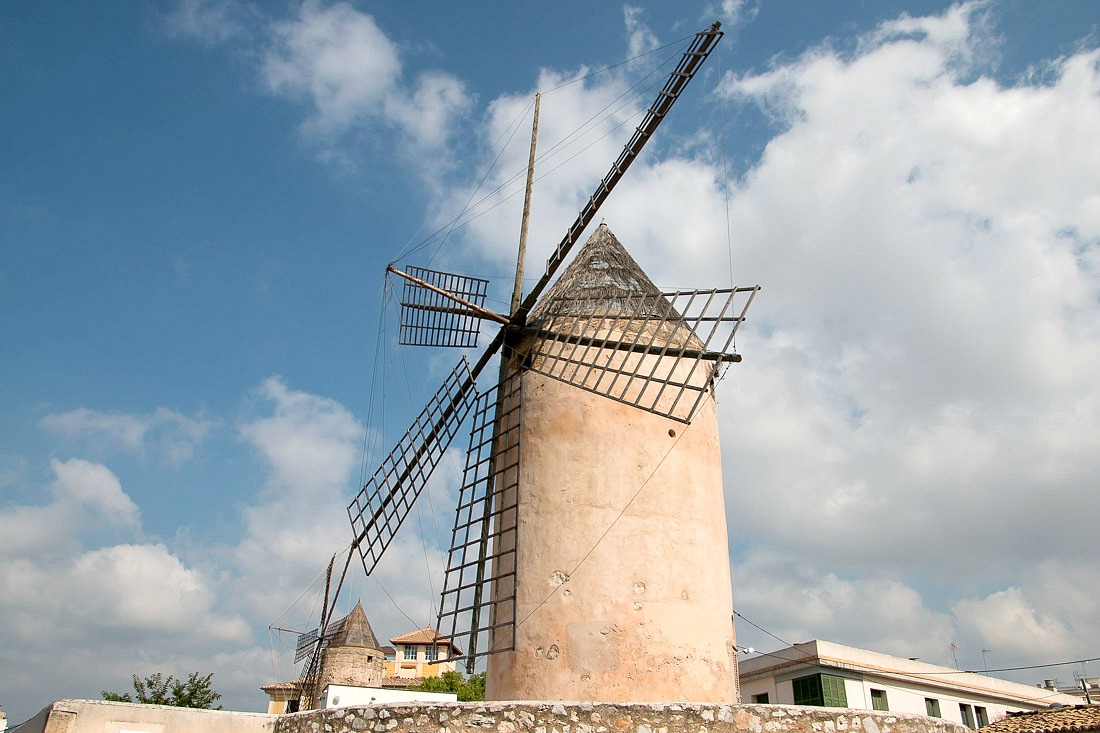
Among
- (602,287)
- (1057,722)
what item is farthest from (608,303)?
(1057,722)

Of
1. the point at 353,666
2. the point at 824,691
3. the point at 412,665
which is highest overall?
the point at 412,665

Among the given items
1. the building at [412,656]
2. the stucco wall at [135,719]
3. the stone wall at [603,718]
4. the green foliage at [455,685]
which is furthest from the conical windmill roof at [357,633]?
the stone wall at [603,718]

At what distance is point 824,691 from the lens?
576 inches

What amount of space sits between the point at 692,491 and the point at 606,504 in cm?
80

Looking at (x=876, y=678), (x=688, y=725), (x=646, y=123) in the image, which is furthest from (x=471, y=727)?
(x=876, y=678)

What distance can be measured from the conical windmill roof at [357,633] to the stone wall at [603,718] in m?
22.2

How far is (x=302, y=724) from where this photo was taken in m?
5.96

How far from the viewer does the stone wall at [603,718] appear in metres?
5.00

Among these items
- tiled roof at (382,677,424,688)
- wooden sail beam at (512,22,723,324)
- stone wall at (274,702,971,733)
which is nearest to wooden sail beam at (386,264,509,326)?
wooden sail beam at (512,22,723,324)

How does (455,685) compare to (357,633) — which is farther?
(357,633)

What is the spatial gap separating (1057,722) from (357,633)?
20455 mm

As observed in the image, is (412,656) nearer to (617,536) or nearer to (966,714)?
(966,714)

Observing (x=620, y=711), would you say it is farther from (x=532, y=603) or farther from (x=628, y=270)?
(x=628, y=270)

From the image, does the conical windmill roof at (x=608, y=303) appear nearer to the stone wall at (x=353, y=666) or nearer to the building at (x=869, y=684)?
the building at (x=869, y=684)
